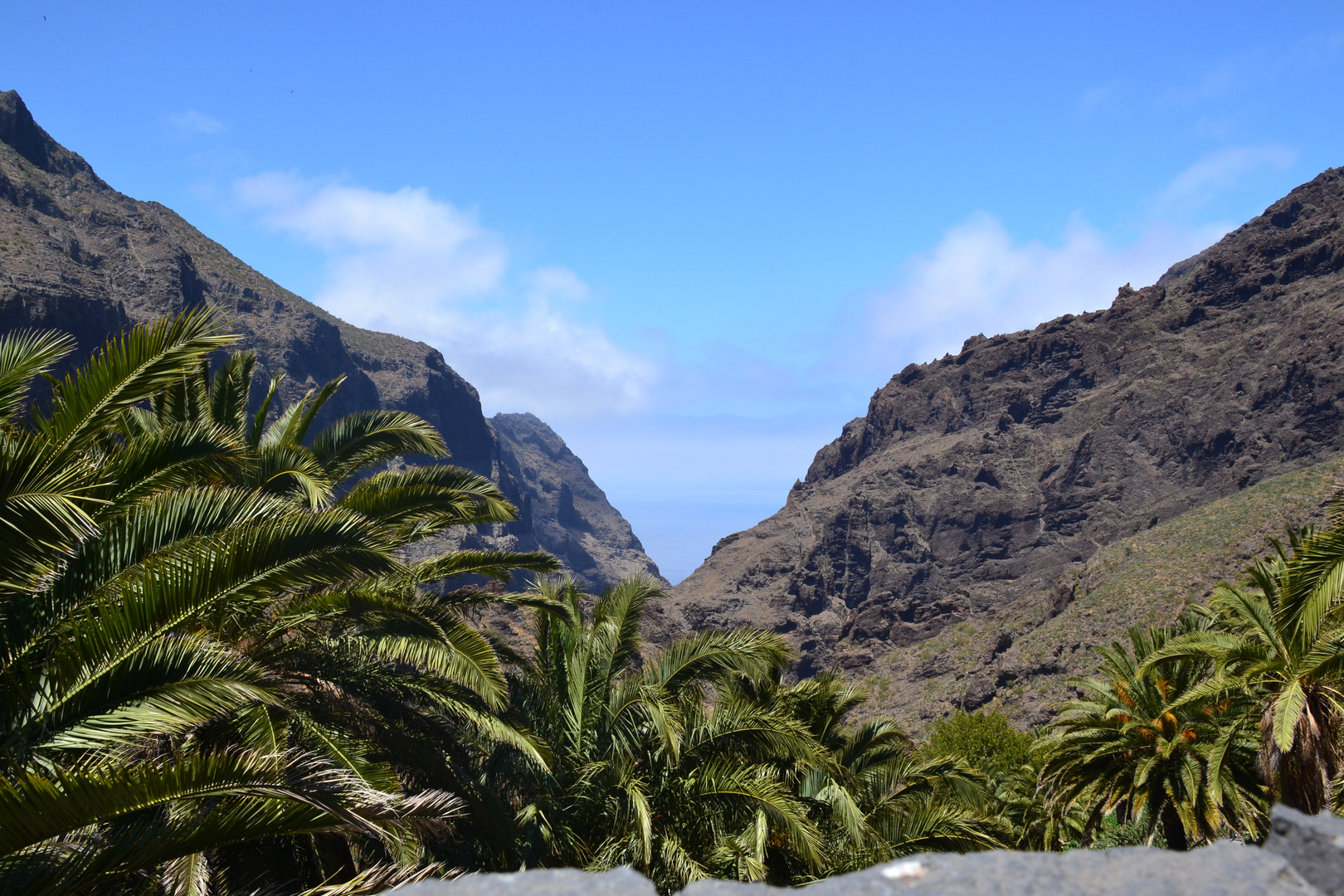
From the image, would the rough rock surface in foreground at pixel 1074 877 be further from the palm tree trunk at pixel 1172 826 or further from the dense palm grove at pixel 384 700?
the palm tree trunk at pixel 1172 826

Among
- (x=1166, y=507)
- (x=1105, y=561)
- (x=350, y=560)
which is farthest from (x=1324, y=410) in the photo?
(x=350, y=560)

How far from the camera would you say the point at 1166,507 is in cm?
8675

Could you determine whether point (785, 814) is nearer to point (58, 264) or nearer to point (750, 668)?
point (750, 668)

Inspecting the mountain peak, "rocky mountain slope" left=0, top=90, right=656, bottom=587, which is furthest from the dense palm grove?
the mountain peak

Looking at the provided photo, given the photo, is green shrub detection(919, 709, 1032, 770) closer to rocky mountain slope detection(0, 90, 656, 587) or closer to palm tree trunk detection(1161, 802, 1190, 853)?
palm tree trunk detection(1161, 802, 1190, 853)

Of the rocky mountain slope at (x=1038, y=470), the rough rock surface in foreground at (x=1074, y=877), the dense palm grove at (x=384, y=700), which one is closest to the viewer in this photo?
the rough rock surface in foreground at (x=1074, y=877)

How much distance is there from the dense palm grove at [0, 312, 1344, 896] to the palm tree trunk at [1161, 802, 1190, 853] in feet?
1.81

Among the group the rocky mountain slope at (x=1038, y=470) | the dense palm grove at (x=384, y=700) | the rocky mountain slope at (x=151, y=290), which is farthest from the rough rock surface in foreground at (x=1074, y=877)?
the rocky mountain slope at (x=1038, y=470)

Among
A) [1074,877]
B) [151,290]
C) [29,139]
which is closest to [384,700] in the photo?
[1074,877]

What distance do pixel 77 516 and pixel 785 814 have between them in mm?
7607

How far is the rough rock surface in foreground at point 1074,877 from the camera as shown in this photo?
6.87ft

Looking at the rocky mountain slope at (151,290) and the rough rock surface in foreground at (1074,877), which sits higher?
the rocky mountain slope at (151,290)

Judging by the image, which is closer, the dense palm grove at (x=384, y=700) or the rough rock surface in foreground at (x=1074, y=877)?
the rough rock surface in foreground at (x=1074, y=877)

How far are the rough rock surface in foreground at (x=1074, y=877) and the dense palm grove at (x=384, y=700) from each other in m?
2.60
